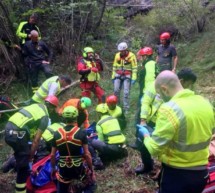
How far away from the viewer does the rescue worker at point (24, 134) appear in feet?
18.1

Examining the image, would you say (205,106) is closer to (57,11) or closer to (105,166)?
(105,166)

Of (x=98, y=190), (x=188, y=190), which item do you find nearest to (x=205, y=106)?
(x=188, y=190)

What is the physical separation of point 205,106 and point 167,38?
574cm

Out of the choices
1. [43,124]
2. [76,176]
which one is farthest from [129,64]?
[76,176]

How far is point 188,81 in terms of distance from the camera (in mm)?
4504

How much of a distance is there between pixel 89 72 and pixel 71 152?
13.9 feet

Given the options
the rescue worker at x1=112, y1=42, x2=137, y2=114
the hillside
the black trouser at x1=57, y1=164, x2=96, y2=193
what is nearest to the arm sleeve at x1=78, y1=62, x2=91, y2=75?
the rescue worker at x1=112, y1=42, x2=137, y2=114

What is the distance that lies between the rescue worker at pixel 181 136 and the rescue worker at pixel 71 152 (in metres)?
1.70

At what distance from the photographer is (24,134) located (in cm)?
554

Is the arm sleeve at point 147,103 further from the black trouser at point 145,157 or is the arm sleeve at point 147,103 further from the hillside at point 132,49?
the hillside at point 132,49

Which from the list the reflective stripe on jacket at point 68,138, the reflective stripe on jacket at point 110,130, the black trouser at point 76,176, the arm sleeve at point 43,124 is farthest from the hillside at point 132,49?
the reflective stripe on jacket at point 68,138

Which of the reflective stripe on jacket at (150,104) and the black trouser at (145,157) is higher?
the reflective stripe on jacket at (150,104)

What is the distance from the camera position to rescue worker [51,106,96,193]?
4.93 metres

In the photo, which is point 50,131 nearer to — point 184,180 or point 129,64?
point 184,180
